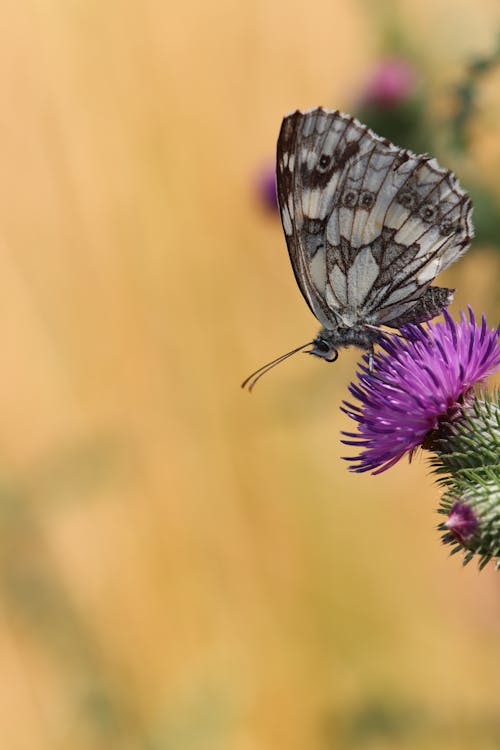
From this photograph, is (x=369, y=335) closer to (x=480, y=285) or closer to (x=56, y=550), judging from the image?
(x=480, y=285)

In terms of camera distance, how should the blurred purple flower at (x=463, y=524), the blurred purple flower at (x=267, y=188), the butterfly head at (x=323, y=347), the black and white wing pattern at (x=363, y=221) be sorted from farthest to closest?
the blurred purple flower at (x=267, y=188) < the butterfly head at (x=323, y=347) < the black and white wing pattern at (x=363, y=221) < the blurred purple flower at (x=463, y=524)

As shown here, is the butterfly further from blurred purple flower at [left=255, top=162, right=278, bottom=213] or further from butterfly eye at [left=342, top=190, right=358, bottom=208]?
blurred purple flower at [left=255, top=162, right=278, bottom=213]

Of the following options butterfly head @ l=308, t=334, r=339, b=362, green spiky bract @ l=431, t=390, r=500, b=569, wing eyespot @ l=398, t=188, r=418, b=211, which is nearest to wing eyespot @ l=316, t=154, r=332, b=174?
wing eyespot @ l=398, t=188, r=418, b=211

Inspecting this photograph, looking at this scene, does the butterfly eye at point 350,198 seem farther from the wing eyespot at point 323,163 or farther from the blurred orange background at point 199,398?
the blurred orange background at point 199,398

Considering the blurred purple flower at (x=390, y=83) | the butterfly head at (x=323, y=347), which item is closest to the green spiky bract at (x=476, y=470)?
the butterfly head at (x=323, y=347)

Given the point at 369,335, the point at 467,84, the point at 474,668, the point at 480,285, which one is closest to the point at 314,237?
the point at 369,335

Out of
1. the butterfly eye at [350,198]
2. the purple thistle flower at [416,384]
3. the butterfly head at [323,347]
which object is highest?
the butterfly eye at [350,198]

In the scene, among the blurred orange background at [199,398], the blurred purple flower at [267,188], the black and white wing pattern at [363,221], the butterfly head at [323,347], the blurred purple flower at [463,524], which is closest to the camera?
the blurred purple flower at [463,524]
